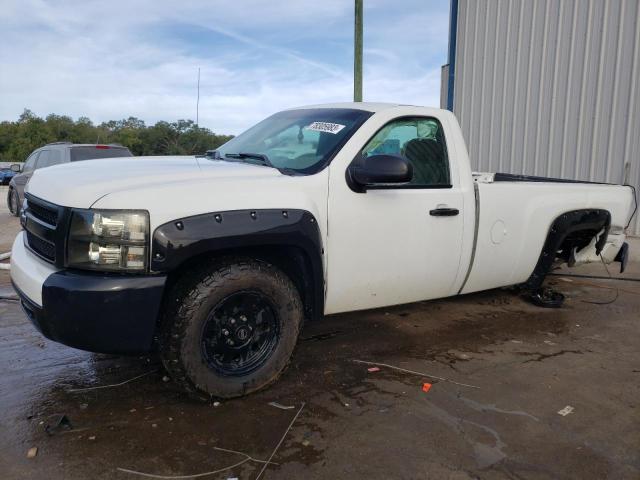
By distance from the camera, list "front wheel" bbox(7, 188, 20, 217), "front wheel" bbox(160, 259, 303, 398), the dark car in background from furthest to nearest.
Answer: "front wheel" bbox(7, 188, 20, 217) → the dark car in background → "front wheel" bbox(160, 259, 303, 398)

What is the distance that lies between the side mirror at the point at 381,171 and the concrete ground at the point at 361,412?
130cm

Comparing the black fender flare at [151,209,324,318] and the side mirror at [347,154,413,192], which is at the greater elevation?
the side mirror at [347,154,413,192]

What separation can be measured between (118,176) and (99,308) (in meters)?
0.77

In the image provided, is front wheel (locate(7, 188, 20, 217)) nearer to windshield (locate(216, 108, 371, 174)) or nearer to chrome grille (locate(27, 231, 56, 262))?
windshield (locate(216, 108, 371, 174))

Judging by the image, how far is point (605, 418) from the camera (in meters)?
3.19

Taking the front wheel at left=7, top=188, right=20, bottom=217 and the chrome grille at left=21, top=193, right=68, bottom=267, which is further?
the front wheel at left=7, top=188, right=20, bottom=217

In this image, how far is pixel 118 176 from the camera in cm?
306

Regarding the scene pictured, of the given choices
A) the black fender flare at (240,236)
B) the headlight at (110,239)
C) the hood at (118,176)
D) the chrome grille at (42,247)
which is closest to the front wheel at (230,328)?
the black fender flare at (240,236)

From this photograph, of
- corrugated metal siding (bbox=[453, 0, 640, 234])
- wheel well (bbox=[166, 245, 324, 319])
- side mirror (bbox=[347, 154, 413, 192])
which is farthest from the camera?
corrugated metal siding (bbox=[453, 0, 640, 234])

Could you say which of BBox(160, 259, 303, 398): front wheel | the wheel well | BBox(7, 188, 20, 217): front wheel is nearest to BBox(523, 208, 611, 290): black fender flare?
the wheel well

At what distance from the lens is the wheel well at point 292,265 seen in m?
3.07

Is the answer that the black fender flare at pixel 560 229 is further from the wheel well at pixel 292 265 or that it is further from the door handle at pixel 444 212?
the wheel well at pixel 292 265

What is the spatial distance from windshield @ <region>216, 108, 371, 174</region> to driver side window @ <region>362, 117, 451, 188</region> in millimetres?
286

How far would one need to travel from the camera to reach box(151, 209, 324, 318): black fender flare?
9.23 ft
